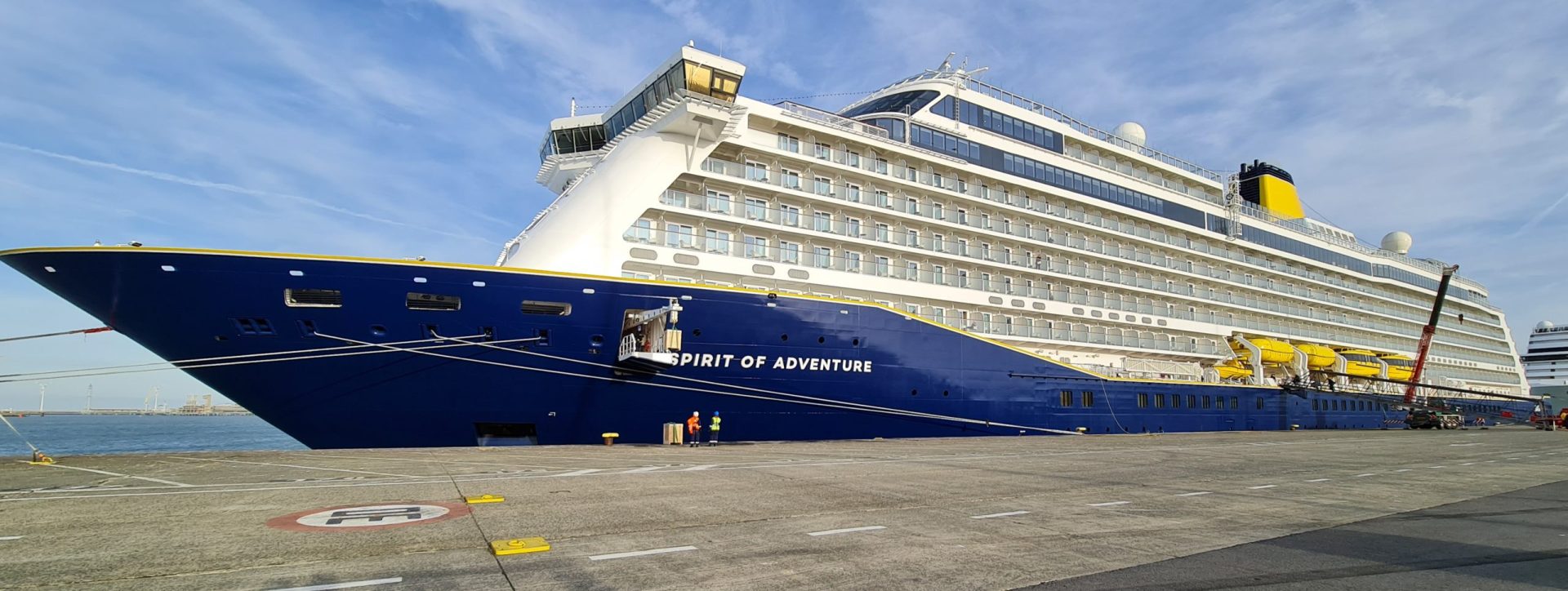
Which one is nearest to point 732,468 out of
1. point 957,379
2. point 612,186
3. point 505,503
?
point 505,503

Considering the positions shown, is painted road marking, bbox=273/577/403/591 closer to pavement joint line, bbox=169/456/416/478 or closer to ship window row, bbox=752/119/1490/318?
pavement joint line, bbox=169/456/416/478

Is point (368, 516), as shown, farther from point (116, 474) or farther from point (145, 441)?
point (145, 441)

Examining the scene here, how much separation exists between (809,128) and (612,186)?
6663 mm

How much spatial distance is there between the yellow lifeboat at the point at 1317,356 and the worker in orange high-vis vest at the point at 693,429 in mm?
34861

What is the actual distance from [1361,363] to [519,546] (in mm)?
51244

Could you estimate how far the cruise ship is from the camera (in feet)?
48.2

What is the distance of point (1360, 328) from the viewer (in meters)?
45.7

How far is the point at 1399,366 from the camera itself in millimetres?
47719

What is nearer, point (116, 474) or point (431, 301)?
point (116, 474)

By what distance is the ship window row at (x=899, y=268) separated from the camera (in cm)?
2069

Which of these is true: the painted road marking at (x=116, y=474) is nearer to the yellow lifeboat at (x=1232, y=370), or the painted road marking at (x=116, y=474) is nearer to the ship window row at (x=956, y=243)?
the ship window row at (x=956, y=243)

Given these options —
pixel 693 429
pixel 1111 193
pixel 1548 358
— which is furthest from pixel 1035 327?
pixel 1548 358

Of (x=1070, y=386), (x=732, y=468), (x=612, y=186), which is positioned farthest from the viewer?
(x=1070, y=386)

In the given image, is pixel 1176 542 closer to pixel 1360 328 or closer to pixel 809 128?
pixel 809 128
